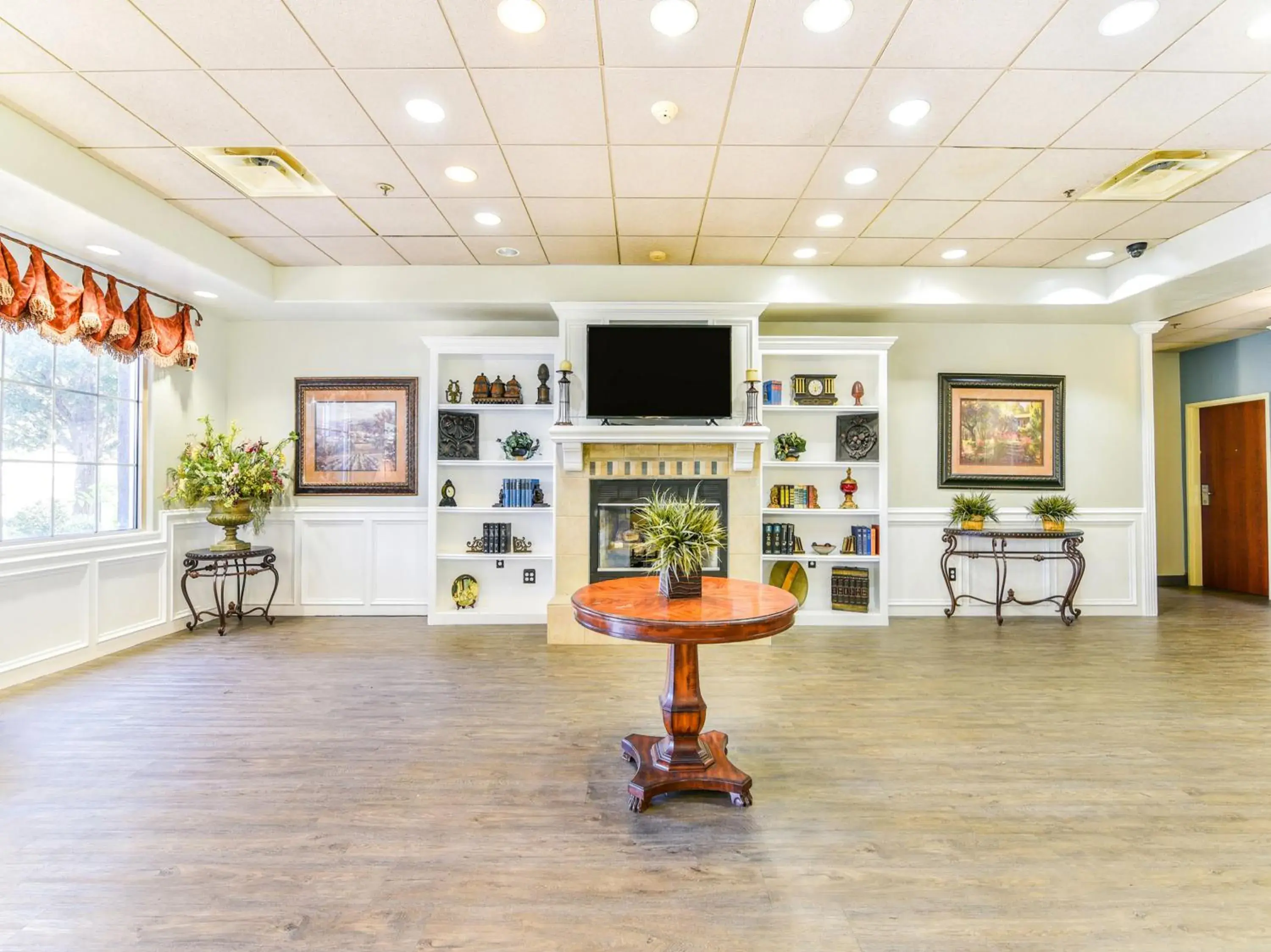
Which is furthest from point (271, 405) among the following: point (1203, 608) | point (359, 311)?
point (1203, 608)

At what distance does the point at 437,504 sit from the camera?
17.1 feet

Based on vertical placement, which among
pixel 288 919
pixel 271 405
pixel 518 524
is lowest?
pixel 288 919

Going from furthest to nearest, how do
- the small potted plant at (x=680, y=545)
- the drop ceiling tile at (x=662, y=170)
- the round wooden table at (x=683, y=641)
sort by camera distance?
the drop ceiling tile at (x=662, y=170), the small potted plant at (x=680, y=545), the round wooden table at (x=683, y=641)

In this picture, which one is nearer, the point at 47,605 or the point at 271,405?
the point at 47,605

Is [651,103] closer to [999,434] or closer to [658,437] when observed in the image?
[658,437]

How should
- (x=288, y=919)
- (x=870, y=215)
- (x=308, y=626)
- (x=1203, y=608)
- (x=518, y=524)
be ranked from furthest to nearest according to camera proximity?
1. (x=1203, y=608)
2. (x=518, y=524)
3. (x=308, y=626)
4. (x=870, y=215)
5. (x=288, y=919)

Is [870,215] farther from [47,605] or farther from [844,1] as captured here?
[47,605]

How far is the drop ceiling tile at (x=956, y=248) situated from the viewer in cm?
438

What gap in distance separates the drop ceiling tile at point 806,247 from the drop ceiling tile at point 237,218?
359cm

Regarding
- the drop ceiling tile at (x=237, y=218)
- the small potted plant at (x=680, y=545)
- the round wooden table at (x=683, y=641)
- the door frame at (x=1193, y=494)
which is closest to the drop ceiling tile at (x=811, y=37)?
the small potted plant at (x=680, y=545)

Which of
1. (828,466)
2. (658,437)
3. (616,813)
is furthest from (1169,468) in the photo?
(616,813)

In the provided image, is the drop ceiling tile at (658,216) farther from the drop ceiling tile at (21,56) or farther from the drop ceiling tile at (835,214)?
the drop ceiling tile at (21,56)

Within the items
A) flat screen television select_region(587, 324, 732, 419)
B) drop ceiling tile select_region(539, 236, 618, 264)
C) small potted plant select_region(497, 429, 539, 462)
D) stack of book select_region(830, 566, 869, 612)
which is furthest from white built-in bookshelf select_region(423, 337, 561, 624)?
stack of book select_region(830, 566, 869, 612)

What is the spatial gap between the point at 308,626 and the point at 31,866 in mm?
3249
